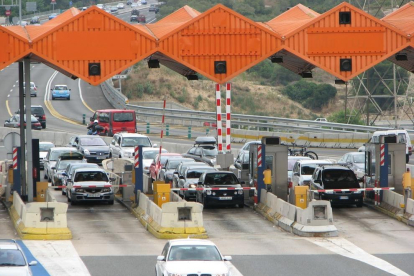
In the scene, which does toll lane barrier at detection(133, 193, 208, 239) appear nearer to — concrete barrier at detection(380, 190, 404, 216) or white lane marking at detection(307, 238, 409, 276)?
white lane marking at detection(307, 238, 409, 276)

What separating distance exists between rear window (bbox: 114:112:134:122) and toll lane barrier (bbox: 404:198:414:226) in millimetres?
28767

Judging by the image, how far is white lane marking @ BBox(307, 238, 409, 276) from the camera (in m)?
20.1

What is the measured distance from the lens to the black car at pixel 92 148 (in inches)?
1743

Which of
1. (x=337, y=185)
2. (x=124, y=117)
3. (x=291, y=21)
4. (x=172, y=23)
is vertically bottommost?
(x=337, y=185)

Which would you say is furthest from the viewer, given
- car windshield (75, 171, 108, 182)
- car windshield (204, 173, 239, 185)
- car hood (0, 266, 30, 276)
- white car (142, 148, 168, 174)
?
white car (142, 148, 168, 174)

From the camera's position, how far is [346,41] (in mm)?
26453

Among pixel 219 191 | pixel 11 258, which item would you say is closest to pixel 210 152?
pixel 219 191

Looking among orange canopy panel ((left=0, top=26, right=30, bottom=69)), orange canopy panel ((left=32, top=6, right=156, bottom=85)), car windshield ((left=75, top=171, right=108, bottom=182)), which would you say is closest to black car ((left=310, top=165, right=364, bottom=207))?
car windshield ((left=75, top=171, right=108, bottom=182))

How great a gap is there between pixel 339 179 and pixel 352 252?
28.1ft

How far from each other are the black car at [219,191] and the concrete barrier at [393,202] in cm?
516

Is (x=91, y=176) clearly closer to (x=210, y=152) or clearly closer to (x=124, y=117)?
(x=210, y=152)

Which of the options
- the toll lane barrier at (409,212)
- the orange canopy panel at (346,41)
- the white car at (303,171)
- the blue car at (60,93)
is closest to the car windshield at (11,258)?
the orange canopy panel at (346,41)

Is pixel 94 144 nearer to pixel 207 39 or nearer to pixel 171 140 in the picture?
pixel 171 140

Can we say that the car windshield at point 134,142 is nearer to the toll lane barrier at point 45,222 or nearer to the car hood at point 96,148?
the car hood at point 96,148
